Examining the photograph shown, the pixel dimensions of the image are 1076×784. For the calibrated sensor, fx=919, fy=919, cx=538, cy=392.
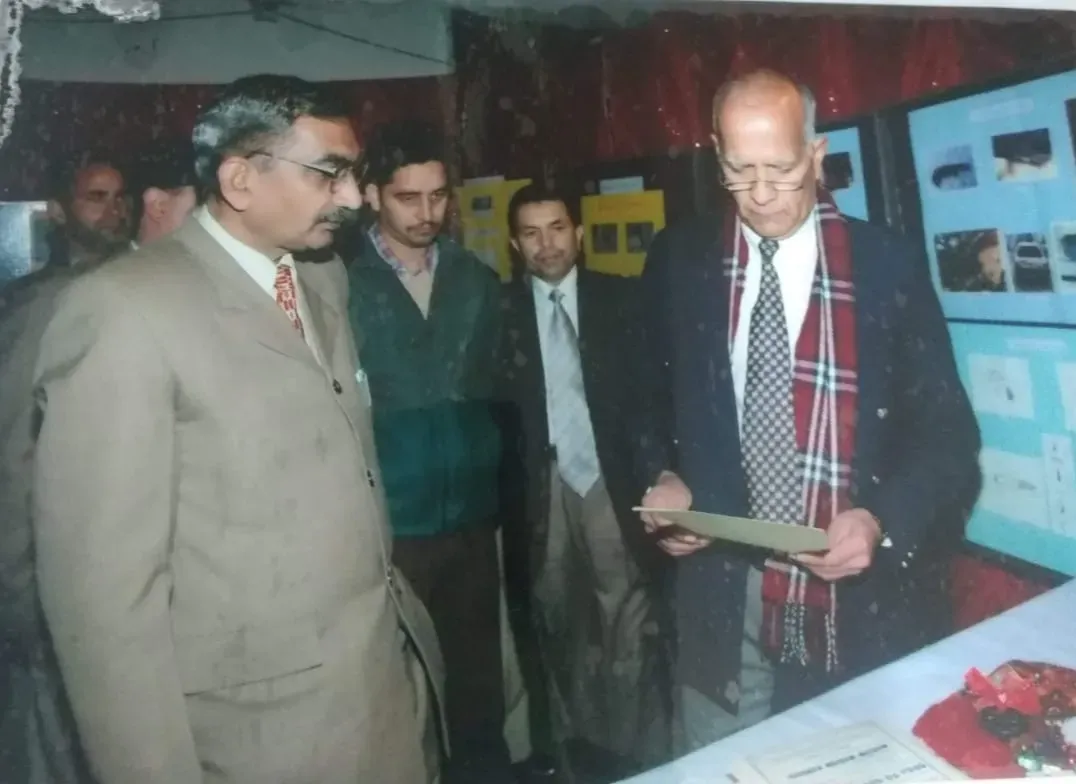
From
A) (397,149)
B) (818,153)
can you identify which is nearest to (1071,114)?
(818,153)

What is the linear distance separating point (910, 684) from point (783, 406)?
35 cm

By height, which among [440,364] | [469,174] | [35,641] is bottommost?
[35,641]

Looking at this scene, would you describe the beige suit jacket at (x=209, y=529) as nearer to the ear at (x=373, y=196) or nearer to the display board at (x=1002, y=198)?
the ear at (x=373, y=196)

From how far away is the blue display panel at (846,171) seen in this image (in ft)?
3.30

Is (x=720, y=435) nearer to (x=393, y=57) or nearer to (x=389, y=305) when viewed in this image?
(x=389, y=305)

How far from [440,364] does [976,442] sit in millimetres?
616

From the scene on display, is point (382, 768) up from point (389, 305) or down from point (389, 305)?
down

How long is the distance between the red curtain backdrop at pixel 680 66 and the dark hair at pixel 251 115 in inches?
6.1

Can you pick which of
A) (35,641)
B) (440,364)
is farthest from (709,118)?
(35,641)

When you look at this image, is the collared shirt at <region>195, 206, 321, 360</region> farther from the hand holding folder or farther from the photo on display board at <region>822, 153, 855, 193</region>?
the photo on display board at <region>822, 153, 855, 193</region>

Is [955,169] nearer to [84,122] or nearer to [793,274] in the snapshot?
[793,274]

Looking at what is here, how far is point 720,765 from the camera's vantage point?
993mm

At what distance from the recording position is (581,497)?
97 cm

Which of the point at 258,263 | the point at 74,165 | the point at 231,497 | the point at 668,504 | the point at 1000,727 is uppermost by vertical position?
the point at 74,165
